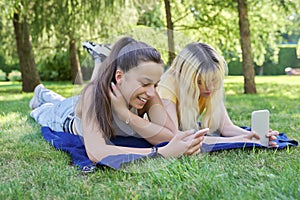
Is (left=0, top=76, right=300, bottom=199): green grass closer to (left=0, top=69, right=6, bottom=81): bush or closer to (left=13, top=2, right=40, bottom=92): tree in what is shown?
(left=13, top=2, right=40, bottom=92): tree

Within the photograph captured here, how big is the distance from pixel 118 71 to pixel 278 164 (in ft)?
2.86

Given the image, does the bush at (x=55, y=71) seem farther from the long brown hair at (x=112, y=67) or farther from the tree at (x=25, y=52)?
the long brown hair at (x=112, y=67)

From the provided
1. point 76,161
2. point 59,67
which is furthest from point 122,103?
point 59,67

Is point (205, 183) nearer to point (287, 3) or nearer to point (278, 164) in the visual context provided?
point (278, 164)

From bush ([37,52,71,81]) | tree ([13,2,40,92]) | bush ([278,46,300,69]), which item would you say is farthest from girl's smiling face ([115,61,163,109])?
bush ([278,46,300,69])

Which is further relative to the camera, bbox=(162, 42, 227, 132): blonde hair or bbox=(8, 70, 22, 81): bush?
bbox=(8, 70, 22, 81): bush

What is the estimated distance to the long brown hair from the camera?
6.05ft

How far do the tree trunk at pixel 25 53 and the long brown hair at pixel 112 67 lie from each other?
6531mm

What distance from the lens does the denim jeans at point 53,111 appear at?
9.64 feet

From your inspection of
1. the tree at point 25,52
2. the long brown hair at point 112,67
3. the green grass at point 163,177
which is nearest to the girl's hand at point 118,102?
the long brown hair at point 112,67

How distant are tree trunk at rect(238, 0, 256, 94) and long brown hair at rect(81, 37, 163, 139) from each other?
5430mm

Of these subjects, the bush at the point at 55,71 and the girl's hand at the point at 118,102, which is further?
the bush at the point at 55,71

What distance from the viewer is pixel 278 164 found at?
1.80m

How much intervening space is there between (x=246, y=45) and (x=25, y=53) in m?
4.48
